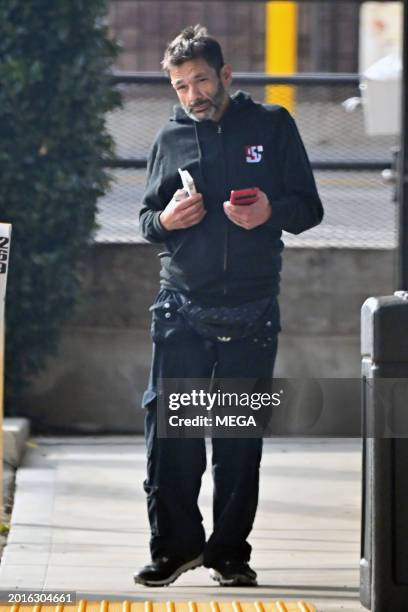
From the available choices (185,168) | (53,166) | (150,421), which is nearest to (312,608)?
(150,421)

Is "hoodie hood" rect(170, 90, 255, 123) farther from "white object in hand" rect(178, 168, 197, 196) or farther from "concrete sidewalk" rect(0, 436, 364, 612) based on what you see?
"concrete sidewalk" rect(0, 436, 364, 612)

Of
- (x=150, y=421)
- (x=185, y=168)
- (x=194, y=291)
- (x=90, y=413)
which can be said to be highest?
(x=185, y=168)

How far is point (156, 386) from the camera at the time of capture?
5508 mm

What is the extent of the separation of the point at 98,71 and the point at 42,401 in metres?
1.96

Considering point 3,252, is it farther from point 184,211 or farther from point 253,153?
point 253,153

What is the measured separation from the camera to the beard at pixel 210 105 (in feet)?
17.8

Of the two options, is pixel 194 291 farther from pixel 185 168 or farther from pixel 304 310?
pixel 304 310

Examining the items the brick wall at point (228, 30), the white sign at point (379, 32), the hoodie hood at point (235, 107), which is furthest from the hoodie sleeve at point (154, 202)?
the brick wall at point (228, 30)

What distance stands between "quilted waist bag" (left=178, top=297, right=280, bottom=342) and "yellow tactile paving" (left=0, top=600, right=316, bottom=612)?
87cm

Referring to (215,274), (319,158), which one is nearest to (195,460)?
(215,274)

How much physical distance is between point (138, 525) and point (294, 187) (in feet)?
6.09

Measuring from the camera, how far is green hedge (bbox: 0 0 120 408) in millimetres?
8773

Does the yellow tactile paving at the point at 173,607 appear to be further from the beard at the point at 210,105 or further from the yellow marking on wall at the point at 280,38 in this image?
the yellow marking on wall at the point at 280,38

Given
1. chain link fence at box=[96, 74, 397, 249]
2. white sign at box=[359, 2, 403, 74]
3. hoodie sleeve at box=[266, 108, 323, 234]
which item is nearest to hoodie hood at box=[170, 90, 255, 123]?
hoodie sleeve at box=[266, 108, 323, 234]
